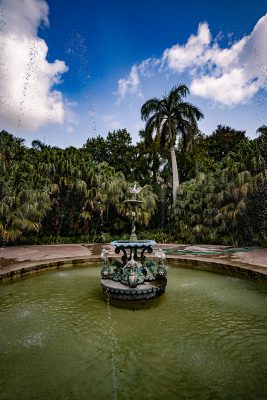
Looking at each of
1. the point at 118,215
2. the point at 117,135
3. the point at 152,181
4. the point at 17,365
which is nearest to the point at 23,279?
the point at 17,365

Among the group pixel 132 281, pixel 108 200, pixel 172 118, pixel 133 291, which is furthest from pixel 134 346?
pixel 172 118

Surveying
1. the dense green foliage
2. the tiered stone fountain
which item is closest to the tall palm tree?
the dense green foliage

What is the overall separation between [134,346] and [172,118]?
1953cm

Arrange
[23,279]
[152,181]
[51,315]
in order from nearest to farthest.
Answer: [51,315]
[23,279]
[152,181]

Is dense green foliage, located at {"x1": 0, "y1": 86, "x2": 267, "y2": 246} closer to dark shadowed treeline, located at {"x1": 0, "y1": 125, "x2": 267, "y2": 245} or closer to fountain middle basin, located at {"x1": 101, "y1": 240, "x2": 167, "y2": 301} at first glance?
dark shadowed treeline, located at {"x1": 0, "y1": 125, "x2": 267, "y2": 245}

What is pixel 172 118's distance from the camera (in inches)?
822

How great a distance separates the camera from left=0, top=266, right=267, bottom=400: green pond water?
9.80ft

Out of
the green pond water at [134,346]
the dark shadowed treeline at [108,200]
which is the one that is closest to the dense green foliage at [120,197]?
the dark shadowed treeline at [108,200]

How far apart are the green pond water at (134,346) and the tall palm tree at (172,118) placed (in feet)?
49.7

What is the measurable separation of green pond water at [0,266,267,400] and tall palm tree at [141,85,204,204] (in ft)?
49.7

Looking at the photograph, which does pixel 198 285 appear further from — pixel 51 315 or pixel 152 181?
pixel 152 181

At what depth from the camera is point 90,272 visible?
9297mm

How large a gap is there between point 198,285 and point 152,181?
20640 mm

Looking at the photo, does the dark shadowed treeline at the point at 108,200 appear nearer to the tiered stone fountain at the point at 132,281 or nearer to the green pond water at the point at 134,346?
the green pond water at the point at 134,346
